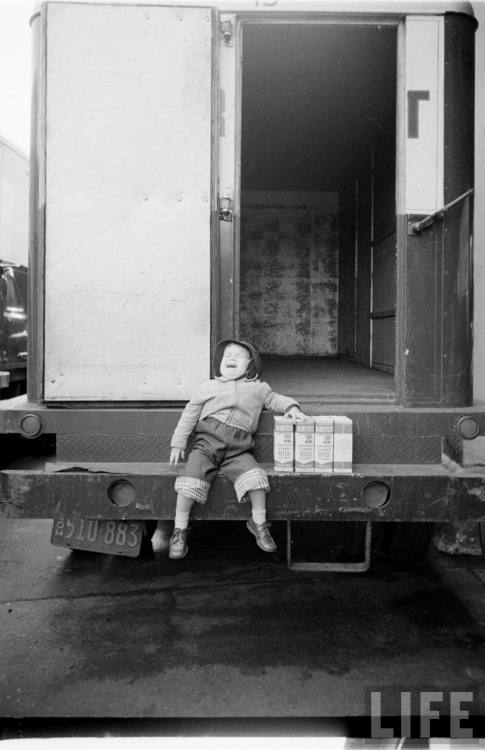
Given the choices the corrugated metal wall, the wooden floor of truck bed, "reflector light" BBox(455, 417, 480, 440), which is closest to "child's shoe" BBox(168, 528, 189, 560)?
the wooden floor of truck bed

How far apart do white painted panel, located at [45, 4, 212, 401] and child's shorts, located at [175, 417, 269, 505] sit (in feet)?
1.09

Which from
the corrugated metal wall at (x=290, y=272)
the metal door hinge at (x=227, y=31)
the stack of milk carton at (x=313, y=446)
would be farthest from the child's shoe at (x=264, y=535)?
A: the corrugated metal wall at (x=290, y=272)

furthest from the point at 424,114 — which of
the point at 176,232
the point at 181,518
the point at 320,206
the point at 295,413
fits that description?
the point at 320,206

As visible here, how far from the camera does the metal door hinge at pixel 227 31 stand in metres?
3.36

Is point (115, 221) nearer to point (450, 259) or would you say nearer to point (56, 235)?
point (56, 235)

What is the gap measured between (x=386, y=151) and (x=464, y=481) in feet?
13.6

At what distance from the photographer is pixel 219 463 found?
3.21 meters

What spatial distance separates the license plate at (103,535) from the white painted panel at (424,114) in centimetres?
225

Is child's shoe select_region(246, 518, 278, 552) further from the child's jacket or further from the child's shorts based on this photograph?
the child's jacket

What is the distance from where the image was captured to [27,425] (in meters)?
3.29

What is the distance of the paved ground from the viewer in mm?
2879

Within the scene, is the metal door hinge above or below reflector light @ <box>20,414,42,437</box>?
above

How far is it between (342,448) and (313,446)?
139mm

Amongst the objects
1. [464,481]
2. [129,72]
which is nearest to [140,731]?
[464,481]
